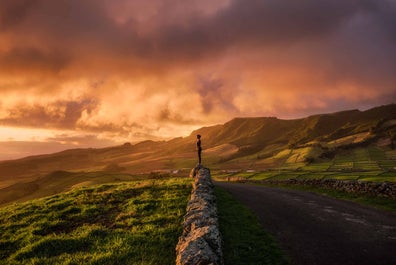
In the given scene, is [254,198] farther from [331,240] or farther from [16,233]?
[16,233]

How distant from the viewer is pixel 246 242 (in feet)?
39.3

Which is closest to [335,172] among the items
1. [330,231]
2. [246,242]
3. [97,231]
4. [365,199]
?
[365,199]

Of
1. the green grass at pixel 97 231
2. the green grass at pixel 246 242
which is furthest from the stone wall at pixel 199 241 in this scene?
the green grass at pixel 246 242

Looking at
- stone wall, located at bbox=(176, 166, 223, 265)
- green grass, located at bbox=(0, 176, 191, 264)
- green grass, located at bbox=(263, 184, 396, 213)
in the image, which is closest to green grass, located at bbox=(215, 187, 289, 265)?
stone wall, located at bbox=(176, 166, 223, 265)

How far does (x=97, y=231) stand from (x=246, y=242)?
690cm

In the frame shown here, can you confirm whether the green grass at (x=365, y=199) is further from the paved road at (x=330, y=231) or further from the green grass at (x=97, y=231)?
the green grass at (x=97, y=231)

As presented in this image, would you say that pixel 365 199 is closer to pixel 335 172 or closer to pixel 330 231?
pixel 330 231

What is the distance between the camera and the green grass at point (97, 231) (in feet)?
34.7

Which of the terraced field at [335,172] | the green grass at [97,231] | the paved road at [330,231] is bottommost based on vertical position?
the terraced field at [335,172]

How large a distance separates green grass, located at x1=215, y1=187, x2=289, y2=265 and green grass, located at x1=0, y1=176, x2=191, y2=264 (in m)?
2.22

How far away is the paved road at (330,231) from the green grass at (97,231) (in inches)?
195

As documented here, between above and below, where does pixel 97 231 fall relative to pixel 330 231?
above

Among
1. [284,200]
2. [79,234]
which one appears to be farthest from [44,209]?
[284,200]

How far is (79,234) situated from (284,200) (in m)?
14.7
